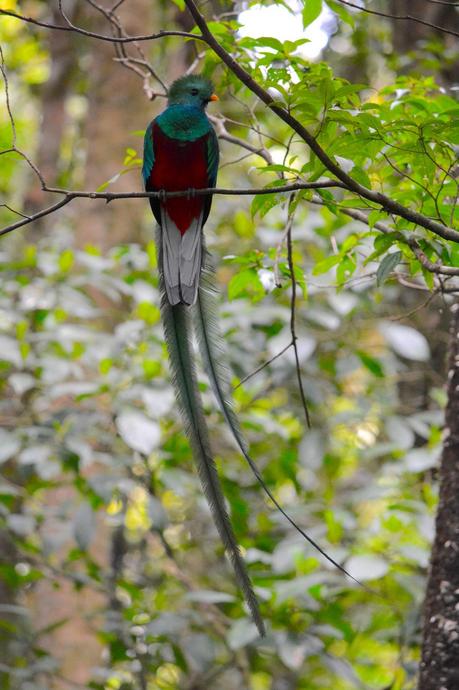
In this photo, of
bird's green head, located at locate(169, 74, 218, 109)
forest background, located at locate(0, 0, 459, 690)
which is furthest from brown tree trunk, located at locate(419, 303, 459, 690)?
bird's green head, located at locate(169, 74, 218, 109)

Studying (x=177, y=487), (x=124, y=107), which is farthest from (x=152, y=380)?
(x=124, y=107)

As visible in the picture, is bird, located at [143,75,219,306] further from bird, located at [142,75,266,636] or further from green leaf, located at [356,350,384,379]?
green leaf, located at [356,350,384,379]

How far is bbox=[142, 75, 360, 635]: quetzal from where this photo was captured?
1.42 meters

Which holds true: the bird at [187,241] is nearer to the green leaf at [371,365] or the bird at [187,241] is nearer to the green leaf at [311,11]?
the green leaf at [311,11]

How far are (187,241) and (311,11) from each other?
1.75 feet

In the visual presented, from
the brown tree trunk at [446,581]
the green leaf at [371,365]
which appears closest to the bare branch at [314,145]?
the brown tree trunk at [446,581]

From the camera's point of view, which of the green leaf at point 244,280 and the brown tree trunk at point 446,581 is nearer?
the brown tree trunk at point 446,581

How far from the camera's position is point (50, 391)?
2.52 metres

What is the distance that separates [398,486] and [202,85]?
4.19 feet

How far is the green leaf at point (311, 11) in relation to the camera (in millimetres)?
1484

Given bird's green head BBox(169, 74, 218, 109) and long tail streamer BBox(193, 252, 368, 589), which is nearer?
long tail streamer BBox(193, 252, 368, 589)

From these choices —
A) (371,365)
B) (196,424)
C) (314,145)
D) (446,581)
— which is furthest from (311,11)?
(371,365)

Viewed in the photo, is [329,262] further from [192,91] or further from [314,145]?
[192,91]

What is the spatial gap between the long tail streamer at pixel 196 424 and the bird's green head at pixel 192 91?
482 mm
